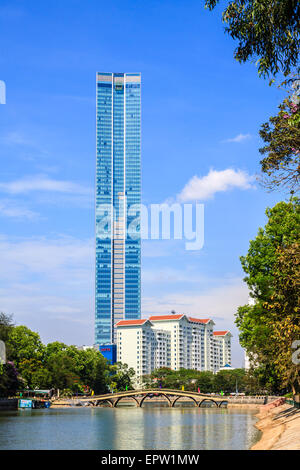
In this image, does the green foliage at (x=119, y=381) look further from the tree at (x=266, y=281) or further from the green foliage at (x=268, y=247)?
the green foliage at (x=268, y=247)

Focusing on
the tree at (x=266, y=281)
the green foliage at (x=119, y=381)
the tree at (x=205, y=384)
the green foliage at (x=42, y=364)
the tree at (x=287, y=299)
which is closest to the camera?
the tree at (x=287, y=299)

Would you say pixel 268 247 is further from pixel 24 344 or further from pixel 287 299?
pixel 24 344

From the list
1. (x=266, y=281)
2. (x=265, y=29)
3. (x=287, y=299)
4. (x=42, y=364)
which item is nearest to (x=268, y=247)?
(x=266, y=281)

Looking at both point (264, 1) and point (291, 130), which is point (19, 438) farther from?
point (264, 1)

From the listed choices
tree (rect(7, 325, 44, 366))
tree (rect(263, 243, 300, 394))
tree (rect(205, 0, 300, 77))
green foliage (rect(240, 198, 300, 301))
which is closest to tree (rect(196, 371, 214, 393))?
tree (rect(7, 325, 44, 366))

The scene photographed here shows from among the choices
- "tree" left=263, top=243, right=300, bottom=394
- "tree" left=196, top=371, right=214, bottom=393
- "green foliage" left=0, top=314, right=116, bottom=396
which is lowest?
"tree" left=196, top=371, right=214, bottom=393

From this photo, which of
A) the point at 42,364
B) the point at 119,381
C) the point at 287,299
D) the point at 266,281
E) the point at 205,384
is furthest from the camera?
the point at 119,381

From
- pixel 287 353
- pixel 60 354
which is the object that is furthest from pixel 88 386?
pixel 287 353

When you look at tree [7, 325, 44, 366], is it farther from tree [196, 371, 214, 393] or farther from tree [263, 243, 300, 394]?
tree [263, 243, 300, 394]

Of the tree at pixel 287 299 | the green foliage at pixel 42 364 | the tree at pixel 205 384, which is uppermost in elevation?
the tree at pixel 287 299

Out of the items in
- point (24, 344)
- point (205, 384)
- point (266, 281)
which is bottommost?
point (205, 384)

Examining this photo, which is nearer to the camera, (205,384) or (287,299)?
(287,299)

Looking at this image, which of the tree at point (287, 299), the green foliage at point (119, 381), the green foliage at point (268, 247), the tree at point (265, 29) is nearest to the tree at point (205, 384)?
the green foliage at point (119, 381)

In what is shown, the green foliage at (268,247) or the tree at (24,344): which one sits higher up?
the green foliage at (268,247)
